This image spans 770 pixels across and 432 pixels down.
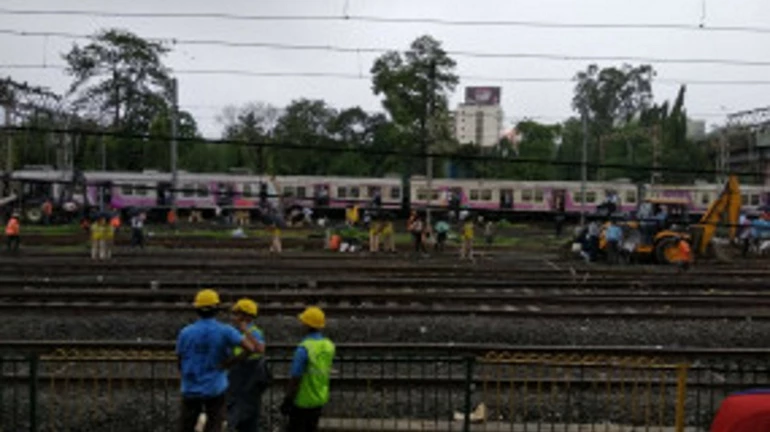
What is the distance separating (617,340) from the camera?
11.7 metres

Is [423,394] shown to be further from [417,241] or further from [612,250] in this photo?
[417,241]

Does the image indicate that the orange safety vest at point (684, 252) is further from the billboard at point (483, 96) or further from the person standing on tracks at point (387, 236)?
the billboard at point (483, 96)

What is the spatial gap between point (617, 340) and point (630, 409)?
336 centimetres

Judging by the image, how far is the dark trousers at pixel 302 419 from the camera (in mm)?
5867

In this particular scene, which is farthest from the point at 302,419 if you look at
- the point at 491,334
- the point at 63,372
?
the point at 491,334

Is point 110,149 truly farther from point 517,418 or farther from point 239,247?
point 517,418

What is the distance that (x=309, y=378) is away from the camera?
5801 mm

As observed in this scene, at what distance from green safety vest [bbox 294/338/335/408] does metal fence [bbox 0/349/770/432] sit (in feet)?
4.76

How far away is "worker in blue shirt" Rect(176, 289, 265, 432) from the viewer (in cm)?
580

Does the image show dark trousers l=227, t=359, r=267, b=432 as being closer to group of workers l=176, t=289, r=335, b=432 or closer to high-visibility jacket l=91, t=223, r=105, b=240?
group of workers l=176, t=289, r=335, b=432

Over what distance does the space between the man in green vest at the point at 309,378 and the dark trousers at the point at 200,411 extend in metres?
0.59

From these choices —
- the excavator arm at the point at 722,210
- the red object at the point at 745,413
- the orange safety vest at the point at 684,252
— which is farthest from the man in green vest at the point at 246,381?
the excavator arm at the point at 722,210

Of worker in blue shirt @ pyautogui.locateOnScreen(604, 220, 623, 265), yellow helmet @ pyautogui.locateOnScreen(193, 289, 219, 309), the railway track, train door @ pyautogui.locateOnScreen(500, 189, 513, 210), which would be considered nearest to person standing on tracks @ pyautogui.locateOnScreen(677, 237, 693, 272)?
worker in blue shirt @ pyautogui.locateOnScreen(604, 220, 623, 265)

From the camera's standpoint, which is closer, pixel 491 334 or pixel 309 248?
pixel 491 334
